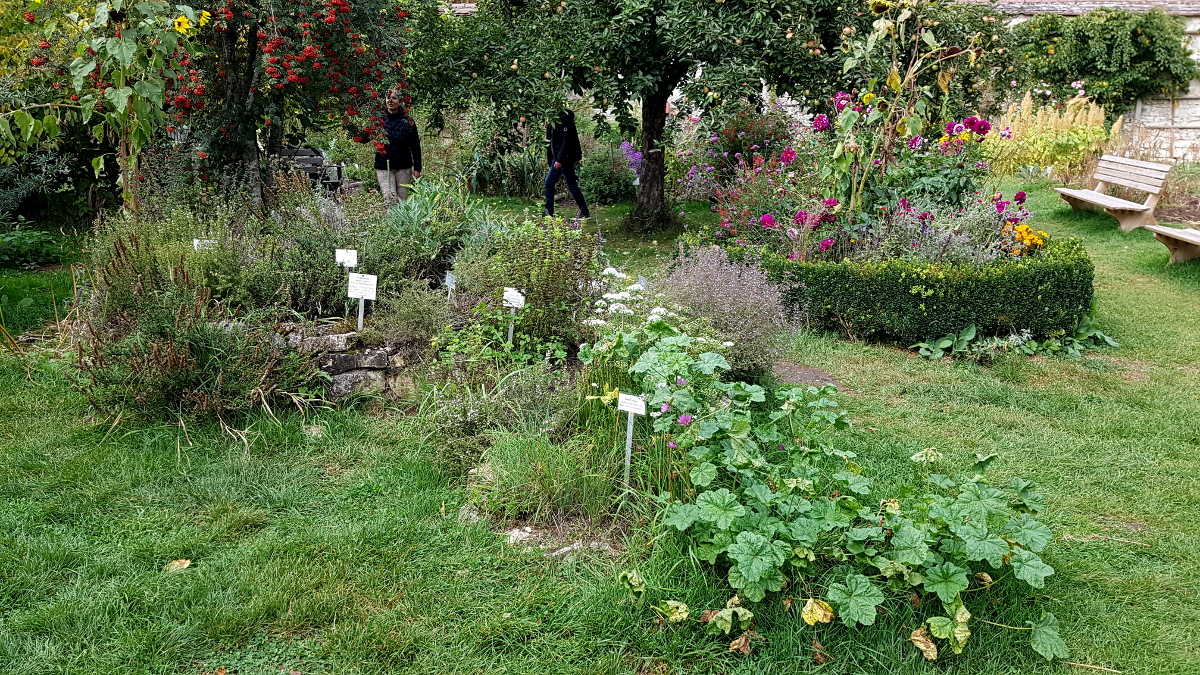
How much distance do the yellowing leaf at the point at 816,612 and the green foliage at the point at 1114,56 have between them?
603 inches

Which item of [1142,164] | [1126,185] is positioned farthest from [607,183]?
[1142,164]

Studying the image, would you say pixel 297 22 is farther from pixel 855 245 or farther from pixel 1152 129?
pixel 1152 129

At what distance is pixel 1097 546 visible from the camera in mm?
3160

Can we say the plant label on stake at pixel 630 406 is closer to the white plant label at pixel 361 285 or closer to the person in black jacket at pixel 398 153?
the white plant label at pixel 361 285

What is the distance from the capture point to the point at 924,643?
2443 mm

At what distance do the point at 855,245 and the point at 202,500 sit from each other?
4844mm

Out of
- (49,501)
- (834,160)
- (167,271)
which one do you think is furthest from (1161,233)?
(49,501)

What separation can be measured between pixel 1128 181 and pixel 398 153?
8.29m

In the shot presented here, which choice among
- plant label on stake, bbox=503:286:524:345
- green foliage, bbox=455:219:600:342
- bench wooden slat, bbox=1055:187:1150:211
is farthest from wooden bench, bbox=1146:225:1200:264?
plant label on stake, bbox=503:286:524:345

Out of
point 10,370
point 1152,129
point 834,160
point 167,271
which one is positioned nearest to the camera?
point 167,271

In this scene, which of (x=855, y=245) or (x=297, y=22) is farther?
(x=855, y=245)

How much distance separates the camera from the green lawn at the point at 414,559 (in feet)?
8.22

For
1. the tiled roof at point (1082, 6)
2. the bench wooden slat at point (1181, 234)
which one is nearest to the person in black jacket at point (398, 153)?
the bench wooden slat at point (1181, 234)

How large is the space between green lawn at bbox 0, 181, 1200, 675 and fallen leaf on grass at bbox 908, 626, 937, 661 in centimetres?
5
